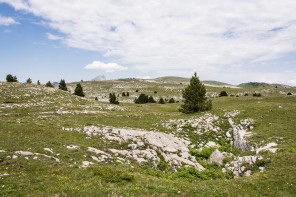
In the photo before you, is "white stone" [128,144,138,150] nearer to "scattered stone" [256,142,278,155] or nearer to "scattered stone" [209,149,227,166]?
"scattered stone" [209,149,227,166]

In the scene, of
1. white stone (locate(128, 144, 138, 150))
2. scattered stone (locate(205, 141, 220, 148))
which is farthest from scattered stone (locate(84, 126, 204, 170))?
scattered stone (locate(205, 141, 220, 148))

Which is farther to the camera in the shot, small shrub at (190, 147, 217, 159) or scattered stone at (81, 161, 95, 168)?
small shrub at (190, 147, 217, 159)

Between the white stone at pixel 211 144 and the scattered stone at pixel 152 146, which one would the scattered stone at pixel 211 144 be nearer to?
the white stone at pixel 211 144

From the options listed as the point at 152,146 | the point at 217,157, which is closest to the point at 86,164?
the point at 152,146

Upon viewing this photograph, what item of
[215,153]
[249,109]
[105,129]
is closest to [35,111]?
[105,129]

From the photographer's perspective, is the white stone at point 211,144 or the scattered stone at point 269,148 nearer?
the scattered stone at point 269,148

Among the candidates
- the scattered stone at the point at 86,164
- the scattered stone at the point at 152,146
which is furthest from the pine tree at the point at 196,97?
the scattered stone at the point at 86,164

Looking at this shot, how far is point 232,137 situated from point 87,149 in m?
19.1

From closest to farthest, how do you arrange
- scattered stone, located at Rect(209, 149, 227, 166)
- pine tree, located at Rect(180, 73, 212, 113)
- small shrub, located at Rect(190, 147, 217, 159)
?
1. scattered stone, located at Rect(209, 149, 227, 166)
2. small shrub, located at Rect(190, 147, 217, 159)
3. pine tree, located at Rect(180, 73, 212, 113)

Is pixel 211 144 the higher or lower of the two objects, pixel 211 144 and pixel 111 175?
the lower

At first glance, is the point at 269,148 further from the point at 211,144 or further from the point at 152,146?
the point at 152,146

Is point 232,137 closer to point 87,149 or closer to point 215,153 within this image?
point 215,153

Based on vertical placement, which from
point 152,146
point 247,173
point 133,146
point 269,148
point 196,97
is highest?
point 196,97

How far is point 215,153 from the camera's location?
58.7 feet
